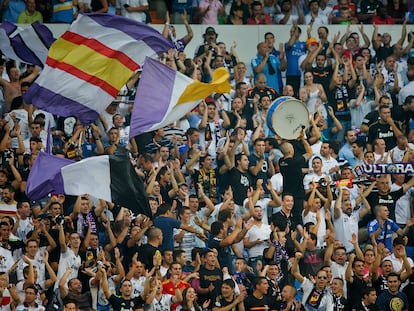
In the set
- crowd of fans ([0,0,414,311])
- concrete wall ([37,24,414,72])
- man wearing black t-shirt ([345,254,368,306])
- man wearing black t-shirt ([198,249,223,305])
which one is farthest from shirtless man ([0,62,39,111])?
man wearing black t-shirt ([345,254,368,306])

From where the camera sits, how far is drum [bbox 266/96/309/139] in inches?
951

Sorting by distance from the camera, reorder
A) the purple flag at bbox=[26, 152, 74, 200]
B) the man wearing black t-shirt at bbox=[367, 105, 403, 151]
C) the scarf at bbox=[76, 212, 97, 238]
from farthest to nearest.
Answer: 1. the man wearing black t-shirt at bbox=[367, 105, 403, 151]
2. the scarf at bbox=[76, 212, 97, 238]
3. the purple flag at bbox=[26, 152, 74, 200]

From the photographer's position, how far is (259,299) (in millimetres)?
21281

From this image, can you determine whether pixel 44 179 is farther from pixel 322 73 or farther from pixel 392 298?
pixel 322 73

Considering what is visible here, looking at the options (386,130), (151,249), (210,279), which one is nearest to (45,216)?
(151,249)

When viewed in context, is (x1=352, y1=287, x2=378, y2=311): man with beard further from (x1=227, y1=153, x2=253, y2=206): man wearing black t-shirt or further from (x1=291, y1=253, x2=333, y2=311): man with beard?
(x1=227, y1=153, x2=253, y2=206): man wearing black t-shirt

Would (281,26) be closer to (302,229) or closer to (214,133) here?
(214,133)

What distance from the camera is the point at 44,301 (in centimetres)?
2072

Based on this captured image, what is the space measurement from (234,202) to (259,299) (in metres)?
2.18

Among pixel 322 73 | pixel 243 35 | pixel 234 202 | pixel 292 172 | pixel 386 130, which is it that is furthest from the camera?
pixel 243 35

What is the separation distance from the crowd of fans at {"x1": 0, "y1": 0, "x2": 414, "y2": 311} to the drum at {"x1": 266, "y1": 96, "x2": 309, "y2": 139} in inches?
7.9

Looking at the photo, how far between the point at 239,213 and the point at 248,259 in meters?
0.84

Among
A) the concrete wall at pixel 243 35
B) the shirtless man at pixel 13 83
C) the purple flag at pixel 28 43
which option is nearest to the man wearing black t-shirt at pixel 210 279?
the purple flag at pixel 28 43

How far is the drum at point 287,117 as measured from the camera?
24.2 m
